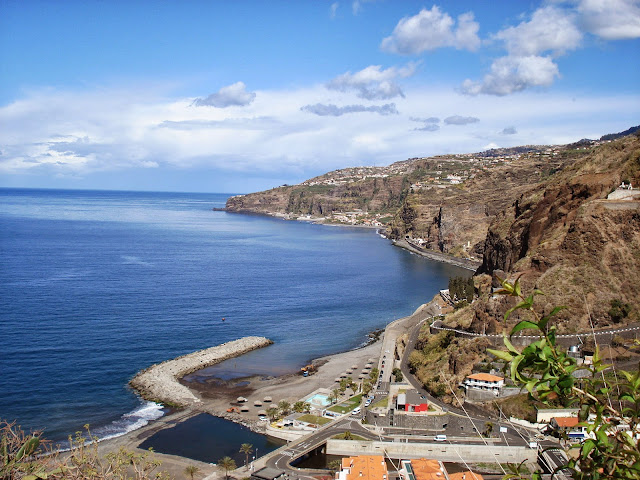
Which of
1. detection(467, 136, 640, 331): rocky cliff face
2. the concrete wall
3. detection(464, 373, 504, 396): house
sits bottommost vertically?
the concrete wall

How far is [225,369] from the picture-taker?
49.2 metres

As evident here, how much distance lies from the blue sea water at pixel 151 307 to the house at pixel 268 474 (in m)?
12.0

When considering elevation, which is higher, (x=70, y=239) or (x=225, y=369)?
(x=70, y=239)

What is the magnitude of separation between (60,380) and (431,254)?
294 ft

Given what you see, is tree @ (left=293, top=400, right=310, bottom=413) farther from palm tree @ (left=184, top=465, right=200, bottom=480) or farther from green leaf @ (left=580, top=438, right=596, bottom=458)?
green leaf @ (left=580, top=438, right=596, bottom=458)

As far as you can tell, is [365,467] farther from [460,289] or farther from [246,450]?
[460,289]

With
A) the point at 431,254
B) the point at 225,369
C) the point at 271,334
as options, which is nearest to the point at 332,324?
the point at 271,334

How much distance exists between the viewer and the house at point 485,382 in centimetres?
3556

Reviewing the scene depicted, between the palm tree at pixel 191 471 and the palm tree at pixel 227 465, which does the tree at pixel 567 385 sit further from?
the palm tree at pixel 191 471

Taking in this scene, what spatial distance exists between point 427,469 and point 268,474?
27.5ft

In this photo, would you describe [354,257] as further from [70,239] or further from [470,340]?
[470,340]

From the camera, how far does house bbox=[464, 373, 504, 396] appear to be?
117 feet

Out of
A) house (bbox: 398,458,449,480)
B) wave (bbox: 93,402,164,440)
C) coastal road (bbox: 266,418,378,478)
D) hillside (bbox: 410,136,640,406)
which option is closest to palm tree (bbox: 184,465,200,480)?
coastal road (bbox: 266,418,378,478)

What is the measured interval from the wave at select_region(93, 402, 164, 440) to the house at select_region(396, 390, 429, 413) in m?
17.0
